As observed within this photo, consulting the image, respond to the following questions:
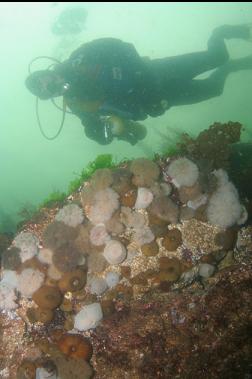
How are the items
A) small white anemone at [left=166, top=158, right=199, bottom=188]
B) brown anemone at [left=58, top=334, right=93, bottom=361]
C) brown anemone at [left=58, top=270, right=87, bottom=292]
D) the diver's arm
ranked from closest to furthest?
brown anemone at [left=58, top=334, right=93, bottom=361]
brown anemone at [left=58, top=270, right=87, bottom=292]
small white anemone at [left=166, top=158, right=199, bottom=188]
the diver's arm

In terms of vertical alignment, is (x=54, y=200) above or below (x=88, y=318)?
above

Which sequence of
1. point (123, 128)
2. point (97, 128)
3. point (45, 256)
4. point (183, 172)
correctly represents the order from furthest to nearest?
point (97, 128)
point (123, 128)
point (183, 172)
point (45, 256)

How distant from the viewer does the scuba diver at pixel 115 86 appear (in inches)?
357

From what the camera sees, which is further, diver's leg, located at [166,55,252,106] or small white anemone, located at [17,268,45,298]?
Answer: diver's leg, located at [166,55,252,106]

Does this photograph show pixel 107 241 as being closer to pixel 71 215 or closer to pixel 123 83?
pixel 71 215

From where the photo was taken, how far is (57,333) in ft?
21.0

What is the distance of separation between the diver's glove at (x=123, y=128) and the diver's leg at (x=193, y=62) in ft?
6.46

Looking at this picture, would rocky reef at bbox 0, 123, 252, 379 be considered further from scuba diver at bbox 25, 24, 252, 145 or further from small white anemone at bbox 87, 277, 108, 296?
scuba diver at bbox 25, 24, 252, 145

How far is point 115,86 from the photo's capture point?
9492 millimetres

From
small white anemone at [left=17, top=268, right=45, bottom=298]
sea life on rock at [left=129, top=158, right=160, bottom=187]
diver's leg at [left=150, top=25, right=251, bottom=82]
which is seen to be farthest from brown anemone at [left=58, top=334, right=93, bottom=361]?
diver's leg at [left=150, top=25, right=251, bottom=82]

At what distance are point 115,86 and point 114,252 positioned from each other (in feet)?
16.9

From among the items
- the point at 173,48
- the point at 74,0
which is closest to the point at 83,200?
the point at 74,0

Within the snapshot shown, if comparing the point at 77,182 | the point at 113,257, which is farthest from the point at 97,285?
the point at 77,182

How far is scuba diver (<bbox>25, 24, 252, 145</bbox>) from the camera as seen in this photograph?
907 cm
